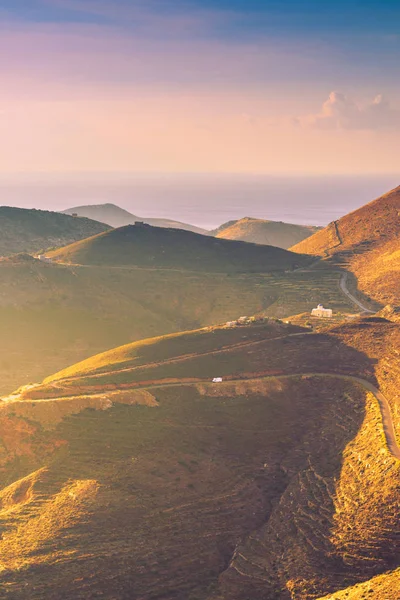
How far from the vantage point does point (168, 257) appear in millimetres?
151500

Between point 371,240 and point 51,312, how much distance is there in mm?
84568

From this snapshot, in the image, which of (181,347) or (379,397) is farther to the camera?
(181,347)

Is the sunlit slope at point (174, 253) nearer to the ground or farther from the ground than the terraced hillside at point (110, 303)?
farther from the ground

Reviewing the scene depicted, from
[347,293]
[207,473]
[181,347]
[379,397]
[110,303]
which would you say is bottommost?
[207,473]

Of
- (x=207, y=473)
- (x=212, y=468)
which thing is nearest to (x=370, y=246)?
(x=212, y=468)

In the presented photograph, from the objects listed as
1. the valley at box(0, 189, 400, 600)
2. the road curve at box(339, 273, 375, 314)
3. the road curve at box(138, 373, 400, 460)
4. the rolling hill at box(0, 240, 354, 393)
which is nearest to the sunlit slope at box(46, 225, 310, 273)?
the rolling hill at box(0, 240, 354, 393)

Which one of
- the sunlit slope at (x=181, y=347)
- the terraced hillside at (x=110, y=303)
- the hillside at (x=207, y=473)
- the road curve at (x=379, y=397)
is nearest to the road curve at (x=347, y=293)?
the terraced hillside at (x=110, y=303)

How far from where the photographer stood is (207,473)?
171ft

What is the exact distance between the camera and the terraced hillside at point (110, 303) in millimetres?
105438

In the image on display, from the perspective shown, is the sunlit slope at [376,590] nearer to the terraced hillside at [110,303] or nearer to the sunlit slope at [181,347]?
the sunlit slope at [181,347]

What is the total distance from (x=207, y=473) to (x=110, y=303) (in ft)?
240

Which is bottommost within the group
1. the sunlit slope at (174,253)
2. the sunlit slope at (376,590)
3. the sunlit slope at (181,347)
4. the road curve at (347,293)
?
the sunlit slope at (376,590)

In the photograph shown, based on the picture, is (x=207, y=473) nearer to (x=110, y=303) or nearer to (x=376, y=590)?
(x=376, y=590)

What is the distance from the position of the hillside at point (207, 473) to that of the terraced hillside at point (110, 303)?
3251cm
